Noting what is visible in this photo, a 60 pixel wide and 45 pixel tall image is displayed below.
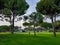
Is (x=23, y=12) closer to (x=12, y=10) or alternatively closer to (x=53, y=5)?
(x=12, y=10)

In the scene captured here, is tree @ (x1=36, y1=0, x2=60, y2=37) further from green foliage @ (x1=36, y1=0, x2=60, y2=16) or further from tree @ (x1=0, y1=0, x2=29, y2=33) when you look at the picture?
tree @ (x1=0, y1=0, x2=29, y2=33)

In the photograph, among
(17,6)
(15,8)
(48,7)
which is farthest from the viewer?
(15,8)

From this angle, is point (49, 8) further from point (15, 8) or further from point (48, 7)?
point (15, 8)

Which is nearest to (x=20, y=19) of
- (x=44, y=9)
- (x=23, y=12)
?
(x=23, y=12)

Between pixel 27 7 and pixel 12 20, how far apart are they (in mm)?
5888

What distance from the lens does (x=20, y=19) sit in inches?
2217

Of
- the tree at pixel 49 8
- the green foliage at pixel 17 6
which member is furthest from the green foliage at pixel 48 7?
the green foliage at pixel 17 6

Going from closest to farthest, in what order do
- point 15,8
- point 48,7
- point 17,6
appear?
point 48,7, point 17,6, point 15,8

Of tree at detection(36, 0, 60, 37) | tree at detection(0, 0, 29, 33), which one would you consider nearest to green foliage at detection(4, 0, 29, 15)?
tree at detection(0, 0, 29, 33)

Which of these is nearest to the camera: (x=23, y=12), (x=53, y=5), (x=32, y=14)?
(x=53, y=5)

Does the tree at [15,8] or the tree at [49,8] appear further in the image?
the tree at [15,8]

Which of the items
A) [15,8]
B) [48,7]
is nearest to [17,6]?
[15,8]

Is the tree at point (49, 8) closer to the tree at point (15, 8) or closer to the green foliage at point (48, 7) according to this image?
the green foliage at point (48, 7)

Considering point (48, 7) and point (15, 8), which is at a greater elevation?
point (15, 8)
